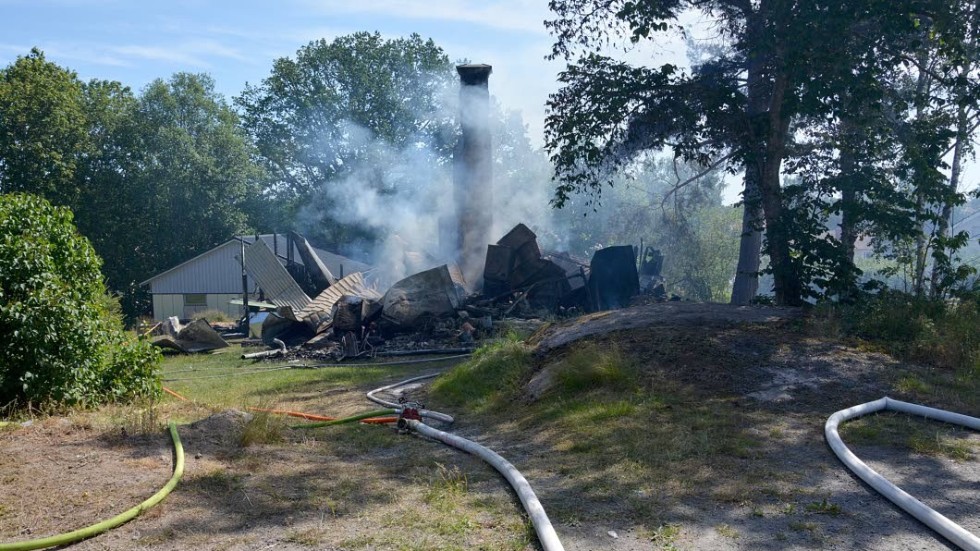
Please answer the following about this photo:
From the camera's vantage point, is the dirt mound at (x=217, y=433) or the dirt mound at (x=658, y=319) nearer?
the dirt mound at (x=217, y=433)

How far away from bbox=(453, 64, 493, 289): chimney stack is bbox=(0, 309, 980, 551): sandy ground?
52.9ft

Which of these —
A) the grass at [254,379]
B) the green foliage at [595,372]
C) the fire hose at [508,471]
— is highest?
the green foliage at [595,372]

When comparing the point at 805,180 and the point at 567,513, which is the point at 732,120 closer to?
the point at 805,180

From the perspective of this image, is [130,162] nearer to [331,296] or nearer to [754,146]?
[331,296]

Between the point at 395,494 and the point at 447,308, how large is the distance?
12.5 metres

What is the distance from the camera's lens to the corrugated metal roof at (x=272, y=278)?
79.8 feet

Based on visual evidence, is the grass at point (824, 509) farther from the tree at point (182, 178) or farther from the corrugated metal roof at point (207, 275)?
the tree at point (182, 178)

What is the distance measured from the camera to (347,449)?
6.82 m

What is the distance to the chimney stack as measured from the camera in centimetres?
2338

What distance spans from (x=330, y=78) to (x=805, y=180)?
136 feet

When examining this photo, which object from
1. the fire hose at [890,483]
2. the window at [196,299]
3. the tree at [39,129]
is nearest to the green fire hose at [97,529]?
the fire hose at [890,483]

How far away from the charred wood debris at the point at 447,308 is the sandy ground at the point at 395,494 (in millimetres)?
8954

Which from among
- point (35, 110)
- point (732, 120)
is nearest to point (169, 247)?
point (35, 110)

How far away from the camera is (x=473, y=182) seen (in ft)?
77.5
